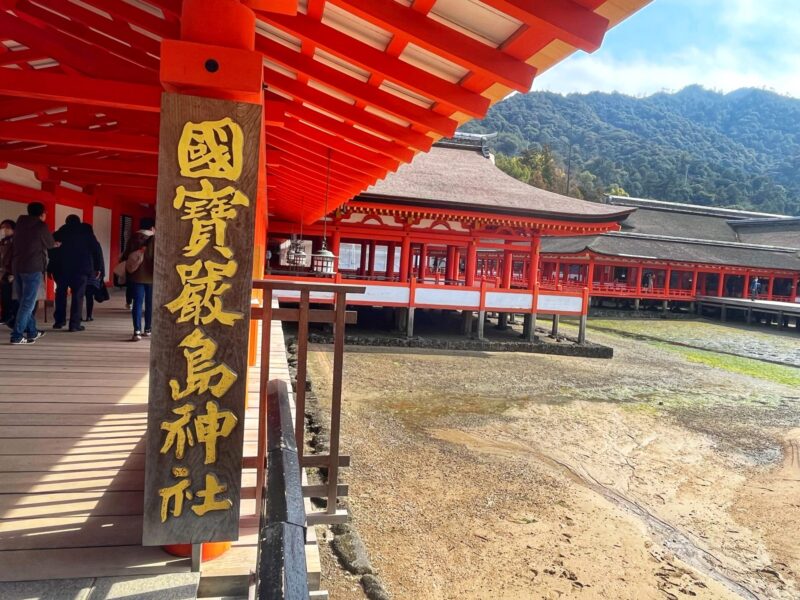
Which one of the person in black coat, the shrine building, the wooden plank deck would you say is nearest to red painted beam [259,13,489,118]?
the shrine building

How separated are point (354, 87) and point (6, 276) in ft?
16.4

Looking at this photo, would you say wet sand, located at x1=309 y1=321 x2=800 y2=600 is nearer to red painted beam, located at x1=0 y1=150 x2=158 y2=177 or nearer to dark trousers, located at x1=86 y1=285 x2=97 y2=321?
dark trousers, located at x1=86 y1=285 x2=97 y2=321

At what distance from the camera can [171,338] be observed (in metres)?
1.83

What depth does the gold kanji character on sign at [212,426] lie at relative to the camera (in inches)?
73.8

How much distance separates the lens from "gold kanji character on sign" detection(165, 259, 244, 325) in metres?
1.83

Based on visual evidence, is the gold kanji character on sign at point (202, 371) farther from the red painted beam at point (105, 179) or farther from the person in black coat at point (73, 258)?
the red painted beam at point (105, 179)

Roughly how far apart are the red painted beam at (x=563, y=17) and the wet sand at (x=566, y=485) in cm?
339

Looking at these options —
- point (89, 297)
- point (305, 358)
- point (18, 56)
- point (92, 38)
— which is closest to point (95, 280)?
point (89, 297)

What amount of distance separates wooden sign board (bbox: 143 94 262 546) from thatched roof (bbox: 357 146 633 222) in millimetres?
11246

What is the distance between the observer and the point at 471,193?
15.0 meters

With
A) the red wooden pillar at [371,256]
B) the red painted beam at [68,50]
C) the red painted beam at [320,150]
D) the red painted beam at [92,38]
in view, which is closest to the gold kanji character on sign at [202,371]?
the red painted beam at [68,50]

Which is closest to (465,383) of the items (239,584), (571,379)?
(571,379)

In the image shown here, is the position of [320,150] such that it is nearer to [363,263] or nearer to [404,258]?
[404,258]

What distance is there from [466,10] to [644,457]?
6743 mm
